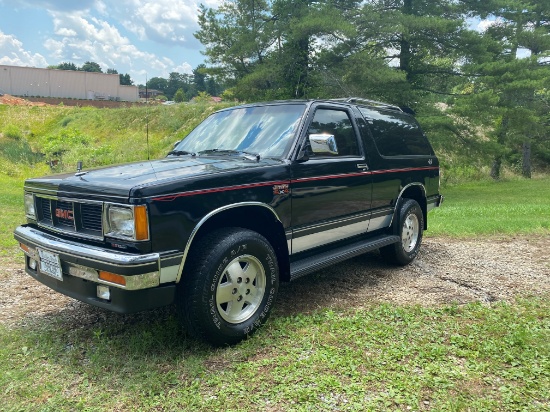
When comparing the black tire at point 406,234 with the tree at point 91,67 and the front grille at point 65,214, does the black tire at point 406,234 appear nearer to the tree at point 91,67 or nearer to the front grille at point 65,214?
the front grille at point 65,214

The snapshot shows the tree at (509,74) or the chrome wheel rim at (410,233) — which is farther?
the tree at (509,74)

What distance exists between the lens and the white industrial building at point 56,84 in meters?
68.1

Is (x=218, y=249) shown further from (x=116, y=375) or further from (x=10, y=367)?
(x=10, y=367)

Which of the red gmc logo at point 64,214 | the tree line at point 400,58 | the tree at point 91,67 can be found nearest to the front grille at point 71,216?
the red gmc logo at point 64,214

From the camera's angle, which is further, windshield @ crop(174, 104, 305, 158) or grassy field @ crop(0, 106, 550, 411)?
windshield @ crop(174, 104, 305, 158)

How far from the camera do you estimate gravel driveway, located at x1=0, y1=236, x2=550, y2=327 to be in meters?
4.04

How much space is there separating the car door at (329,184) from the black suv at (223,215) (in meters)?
0.01

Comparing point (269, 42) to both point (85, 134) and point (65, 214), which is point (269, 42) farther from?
point (85, 134)

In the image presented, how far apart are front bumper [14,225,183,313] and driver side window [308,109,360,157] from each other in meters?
1.81

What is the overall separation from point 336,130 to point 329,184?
69 centimetres

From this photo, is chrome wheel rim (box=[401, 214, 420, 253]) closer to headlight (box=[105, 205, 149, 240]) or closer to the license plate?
headlight (box=[105, 205, 149, 240])

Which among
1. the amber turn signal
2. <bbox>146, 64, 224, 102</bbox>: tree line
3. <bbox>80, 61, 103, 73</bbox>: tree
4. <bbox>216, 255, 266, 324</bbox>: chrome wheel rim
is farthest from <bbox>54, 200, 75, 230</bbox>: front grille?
<bbox>80, 61, 103, 73</bbox>: tree

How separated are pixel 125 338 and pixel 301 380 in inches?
58.0

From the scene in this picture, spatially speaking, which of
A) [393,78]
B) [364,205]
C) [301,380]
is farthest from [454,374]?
[393,78]
